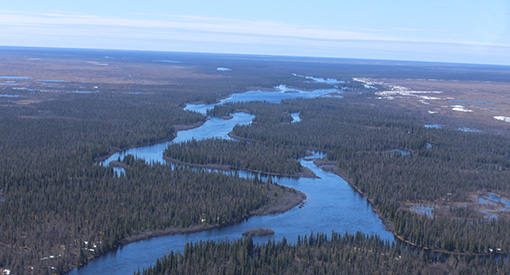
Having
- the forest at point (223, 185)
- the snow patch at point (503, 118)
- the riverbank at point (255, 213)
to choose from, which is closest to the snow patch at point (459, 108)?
the snow patch at point (503, 118)

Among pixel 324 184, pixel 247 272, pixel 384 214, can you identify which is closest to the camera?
pixel 247 272

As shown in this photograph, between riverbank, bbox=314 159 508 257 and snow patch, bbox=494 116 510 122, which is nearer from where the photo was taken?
riverbank, bbox=314 159 508 257

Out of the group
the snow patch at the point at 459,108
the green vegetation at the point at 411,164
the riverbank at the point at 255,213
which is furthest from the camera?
the snow patch at the point at 459,108

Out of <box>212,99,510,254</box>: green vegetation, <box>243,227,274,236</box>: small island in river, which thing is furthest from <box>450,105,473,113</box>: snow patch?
<box>243,227,274,236</box>: small island in river

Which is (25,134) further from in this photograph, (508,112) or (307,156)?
(508,112)

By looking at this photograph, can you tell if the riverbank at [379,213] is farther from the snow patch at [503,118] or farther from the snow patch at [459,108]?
the snow patch at [459,108]

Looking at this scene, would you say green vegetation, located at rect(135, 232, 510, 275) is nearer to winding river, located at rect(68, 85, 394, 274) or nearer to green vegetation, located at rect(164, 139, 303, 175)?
winding river, located at rect(68, 85, 394, 274)

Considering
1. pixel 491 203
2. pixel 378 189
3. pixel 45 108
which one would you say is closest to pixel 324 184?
pixel 378 189

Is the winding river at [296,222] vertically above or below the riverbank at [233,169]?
below
